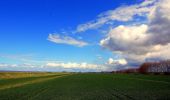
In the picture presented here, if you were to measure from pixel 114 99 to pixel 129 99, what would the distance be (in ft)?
4.24

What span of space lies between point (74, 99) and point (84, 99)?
905 millimetres

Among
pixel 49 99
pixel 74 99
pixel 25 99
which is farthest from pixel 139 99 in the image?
pixel 25 99

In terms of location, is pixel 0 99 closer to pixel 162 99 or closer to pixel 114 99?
pixel 114 99

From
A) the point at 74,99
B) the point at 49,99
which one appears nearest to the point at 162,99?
the point at 74,99

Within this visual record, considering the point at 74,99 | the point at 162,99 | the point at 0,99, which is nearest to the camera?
the point at 162,99

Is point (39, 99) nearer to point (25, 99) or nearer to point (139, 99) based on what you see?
point (25, 99)

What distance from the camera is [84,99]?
27.2m

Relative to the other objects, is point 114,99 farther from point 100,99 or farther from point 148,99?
point 148,99

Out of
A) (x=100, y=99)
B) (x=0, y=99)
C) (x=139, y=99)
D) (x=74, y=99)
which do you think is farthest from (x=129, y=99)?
(x=0, y=99)

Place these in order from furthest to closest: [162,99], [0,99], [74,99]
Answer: [0,99] → [74,99] → [162,99]

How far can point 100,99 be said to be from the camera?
2653 centimetres

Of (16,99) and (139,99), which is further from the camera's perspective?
(16,99)

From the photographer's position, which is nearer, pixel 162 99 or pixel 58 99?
pixel 162 99

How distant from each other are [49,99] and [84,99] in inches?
129
